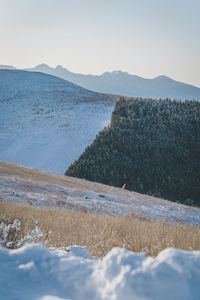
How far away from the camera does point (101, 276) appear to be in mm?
1288

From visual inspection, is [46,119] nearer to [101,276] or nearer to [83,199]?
[83,199]

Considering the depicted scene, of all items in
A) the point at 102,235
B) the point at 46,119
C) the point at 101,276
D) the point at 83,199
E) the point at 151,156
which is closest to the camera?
the point at 101,276

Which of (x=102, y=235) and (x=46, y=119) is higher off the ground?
(x=102, y=235)

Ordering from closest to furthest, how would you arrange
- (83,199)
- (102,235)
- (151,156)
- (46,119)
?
1. (102,235)
2. (83,199)
3. (151,156)
4. (46,119)

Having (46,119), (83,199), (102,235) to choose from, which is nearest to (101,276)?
(102,235)

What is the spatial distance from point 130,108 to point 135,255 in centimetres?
2259

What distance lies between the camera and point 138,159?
1744cm

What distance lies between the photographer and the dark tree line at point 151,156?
16.3 metres

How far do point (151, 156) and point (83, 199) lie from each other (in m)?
9.31

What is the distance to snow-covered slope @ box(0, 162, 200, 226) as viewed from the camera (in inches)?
308

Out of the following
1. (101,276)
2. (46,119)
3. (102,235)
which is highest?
(101,276)

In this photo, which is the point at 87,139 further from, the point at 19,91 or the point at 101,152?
the point at 19,91

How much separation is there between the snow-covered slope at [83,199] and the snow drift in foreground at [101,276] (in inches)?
→ 224

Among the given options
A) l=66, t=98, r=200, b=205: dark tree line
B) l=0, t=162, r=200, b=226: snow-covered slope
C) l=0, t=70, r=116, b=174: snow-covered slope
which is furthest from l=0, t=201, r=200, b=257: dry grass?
l=0, t=70, r=116, b=174: snow-covered slope
